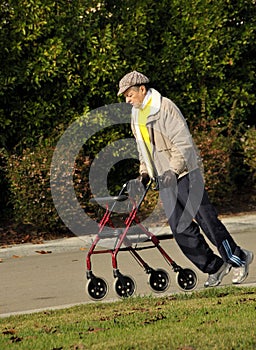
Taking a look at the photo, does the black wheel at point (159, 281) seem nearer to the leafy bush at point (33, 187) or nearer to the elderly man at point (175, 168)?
the elderly man at point (175, 168)

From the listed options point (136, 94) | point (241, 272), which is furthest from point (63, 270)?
point (136, 94)

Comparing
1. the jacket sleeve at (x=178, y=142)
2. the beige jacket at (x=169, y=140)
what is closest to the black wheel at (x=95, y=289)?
the beige jacket at (x=169, y=140)

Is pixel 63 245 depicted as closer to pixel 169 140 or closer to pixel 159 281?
pixel 159 281

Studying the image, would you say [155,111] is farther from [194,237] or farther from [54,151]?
[54,151]

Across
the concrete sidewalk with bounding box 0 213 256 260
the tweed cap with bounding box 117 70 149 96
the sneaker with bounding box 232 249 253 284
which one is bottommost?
the concrete sidewalk with bounding box 0 213 256 260

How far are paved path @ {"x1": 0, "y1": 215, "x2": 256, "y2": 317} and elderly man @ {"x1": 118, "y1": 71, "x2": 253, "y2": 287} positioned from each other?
549mm

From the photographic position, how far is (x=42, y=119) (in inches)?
551

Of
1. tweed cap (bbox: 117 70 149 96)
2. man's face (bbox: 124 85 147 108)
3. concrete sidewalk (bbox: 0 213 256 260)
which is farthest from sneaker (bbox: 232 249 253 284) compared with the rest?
concrete sidewalk (bbox: 0 213 256 260)

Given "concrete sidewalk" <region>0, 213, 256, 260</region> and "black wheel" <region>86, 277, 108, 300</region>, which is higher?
"black wheel" <region>86, 277, 108, 300</region>

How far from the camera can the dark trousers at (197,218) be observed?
29.1ft

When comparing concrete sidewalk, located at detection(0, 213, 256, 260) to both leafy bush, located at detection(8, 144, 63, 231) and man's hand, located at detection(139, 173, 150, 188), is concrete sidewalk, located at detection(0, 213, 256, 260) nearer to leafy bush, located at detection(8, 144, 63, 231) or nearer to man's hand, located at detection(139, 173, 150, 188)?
leafy bush, located at detection(8, 144, 63, 231)

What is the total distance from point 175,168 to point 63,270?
9.21 ft

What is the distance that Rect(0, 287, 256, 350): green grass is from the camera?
6.32m

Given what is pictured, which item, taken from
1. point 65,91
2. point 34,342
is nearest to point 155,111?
point 34,342
